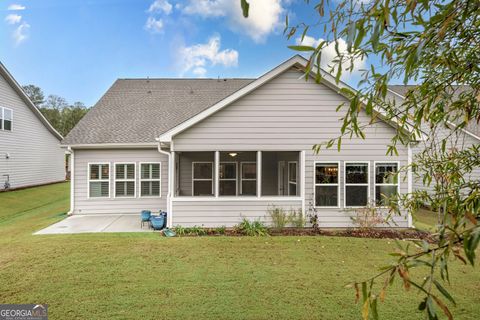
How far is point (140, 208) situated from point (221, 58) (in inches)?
433

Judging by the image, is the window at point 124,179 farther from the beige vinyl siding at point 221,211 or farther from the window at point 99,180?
the beige vinyl siding at point 221,211

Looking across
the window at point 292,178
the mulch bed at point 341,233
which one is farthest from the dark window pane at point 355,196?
the window at point 292,178

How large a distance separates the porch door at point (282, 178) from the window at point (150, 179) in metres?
5.13

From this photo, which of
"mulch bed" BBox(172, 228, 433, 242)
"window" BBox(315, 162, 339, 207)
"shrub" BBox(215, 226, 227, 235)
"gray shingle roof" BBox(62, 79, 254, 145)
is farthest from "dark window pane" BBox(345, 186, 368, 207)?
"gray shingle roof" BBox(62, 79, 254, 145)

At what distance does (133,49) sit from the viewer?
16.5 metres

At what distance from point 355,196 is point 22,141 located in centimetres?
2038

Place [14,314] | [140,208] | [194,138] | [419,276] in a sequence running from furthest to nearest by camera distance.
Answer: [140,208] → [194,138] → [419,276] → [14,314]

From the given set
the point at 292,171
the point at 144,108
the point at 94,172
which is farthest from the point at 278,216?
the point at 144,108

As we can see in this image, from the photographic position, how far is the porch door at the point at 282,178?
37.7 feet

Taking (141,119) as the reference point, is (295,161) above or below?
below

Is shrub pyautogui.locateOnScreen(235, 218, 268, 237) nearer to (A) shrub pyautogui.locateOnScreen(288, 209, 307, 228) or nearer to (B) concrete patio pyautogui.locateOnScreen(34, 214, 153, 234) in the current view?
(A) shrub pyautogui.locateOnScreen(288, 209, 307, 228)

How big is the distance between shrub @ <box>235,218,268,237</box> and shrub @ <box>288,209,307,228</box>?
2.84ft

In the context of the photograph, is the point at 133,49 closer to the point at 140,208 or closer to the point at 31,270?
the point at 140,208

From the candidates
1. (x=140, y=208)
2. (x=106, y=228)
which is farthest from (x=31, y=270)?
(x=140, y=208)
